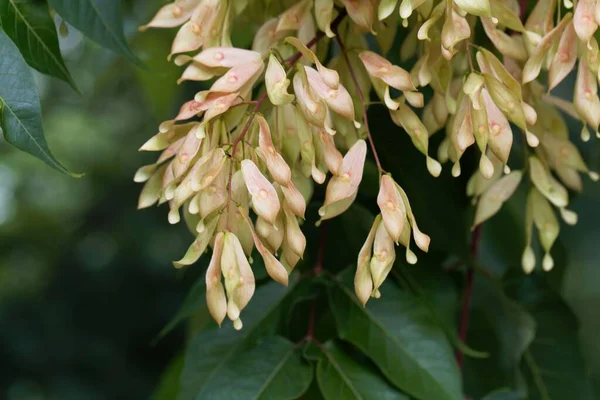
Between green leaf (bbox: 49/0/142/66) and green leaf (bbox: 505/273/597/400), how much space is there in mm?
380

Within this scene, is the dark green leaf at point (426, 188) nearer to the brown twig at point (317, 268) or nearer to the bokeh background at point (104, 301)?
the brown twig at point (317, 268)

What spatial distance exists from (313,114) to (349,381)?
217 mm

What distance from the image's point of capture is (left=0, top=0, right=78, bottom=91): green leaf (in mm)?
511

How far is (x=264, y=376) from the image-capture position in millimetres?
544

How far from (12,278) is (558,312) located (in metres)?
2.19

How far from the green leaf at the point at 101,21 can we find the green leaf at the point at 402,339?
0.76 feet

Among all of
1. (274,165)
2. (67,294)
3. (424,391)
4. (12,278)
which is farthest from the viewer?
(12,278)

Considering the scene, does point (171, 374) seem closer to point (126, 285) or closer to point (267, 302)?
point (267, 302)

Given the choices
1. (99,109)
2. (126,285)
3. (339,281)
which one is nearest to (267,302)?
(339,281)

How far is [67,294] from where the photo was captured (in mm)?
2254

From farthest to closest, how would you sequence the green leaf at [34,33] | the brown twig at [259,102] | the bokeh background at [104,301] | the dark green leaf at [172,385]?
1. the bokeh background at [104,301]
2. the dark green leaf at [172,385]
3. the green leaf at [34,33]
4. the brown twig at [259,102]

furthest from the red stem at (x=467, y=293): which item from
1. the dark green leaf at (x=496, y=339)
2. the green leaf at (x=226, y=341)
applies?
the green leaf at (x=226, y=341)

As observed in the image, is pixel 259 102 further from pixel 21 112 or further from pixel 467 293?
pixel 467 293

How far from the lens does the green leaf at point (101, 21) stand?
52cm
